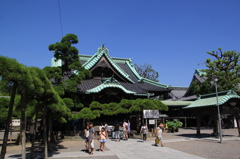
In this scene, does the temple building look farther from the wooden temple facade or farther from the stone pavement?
the stone pavement

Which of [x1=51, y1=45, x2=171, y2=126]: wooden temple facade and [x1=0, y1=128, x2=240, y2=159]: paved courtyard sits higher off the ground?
[x1=51, y1=45, x2=171, y2=126]: wooden temple facade

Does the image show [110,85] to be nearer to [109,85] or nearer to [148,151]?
[109,85]

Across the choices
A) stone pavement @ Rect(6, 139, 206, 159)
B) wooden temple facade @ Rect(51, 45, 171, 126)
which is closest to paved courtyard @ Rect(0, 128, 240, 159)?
stone pavement @ Rect(6, 139, 206, 159)

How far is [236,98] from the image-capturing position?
18.9 meters

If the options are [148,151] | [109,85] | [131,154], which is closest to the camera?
[131,154]

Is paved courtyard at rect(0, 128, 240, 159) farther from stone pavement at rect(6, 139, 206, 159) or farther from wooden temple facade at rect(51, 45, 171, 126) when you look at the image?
wooden temple facade at rect(51, 45, 171, 126)

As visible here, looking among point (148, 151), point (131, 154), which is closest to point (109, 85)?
point (148, 151)

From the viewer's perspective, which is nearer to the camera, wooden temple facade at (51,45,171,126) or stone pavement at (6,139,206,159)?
stone pavement at (6,139,206,159)

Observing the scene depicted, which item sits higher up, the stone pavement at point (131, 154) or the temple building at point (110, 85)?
the temple building at point (110, 85)

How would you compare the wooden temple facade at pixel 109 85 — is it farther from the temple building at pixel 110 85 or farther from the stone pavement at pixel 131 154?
the stone pavement at pixel 131 154

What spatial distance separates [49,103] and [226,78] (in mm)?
28880

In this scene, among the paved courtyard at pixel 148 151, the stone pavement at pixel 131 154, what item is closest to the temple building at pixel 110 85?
the paved courtyard at pixel 148 151

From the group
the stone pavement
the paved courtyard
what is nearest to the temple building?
the paved courtyard

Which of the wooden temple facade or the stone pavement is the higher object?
the wooden temple facade
